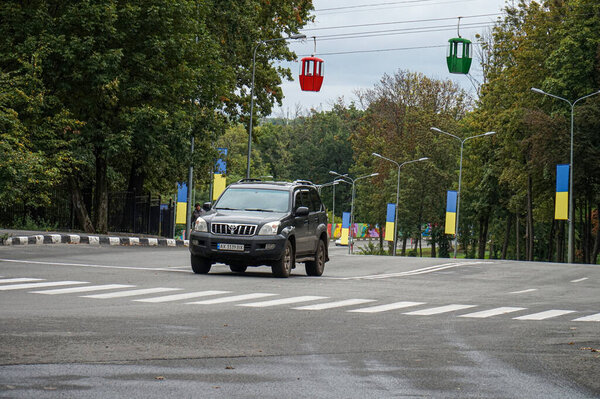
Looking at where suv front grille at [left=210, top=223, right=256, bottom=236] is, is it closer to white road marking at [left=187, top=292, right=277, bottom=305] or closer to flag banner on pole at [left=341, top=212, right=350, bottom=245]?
white road marking at [left=187, top=292, right=277, bottom=305]

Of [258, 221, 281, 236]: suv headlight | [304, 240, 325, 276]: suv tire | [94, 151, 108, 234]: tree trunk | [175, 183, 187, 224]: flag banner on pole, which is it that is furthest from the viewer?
[175, 183, 187, 224]: flag banner on pole

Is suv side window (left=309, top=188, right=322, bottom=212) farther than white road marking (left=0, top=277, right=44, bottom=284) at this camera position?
Yes

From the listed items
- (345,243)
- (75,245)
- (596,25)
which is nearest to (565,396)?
(75,245)

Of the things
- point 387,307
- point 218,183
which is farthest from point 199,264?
point 218,183

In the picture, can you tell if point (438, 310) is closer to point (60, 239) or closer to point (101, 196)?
point (60, 239)

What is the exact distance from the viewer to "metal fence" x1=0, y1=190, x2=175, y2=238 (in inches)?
1577

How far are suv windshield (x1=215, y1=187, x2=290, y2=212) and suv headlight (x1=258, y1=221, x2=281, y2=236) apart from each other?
90 centimetres

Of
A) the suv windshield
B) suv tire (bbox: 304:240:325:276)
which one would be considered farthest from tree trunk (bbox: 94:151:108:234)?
the suv windshield

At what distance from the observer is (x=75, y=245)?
3106cm

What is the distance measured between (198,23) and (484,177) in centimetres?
3379

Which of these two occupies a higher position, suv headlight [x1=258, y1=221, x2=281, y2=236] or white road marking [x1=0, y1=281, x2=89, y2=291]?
suv headlight [x1=258, y1=221, x2=281, y2=236]

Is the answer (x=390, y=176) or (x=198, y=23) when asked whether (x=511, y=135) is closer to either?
(x=198, y=23)

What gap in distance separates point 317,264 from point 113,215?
24476mm

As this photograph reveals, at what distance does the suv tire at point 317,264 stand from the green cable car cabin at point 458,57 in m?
9.24
